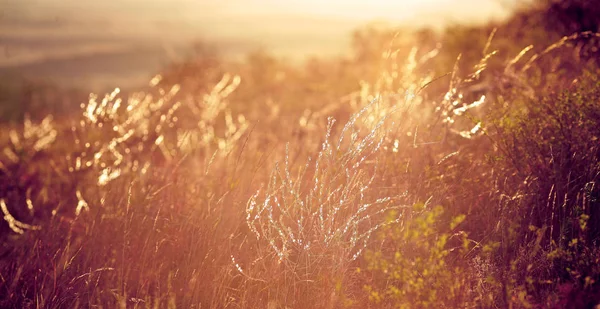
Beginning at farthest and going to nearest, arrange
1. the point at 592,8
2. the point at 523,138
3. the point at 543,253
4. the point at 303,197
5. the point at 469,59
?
the point at 469,59
the point at 592,8
the point at 303,197
the point at 523,138
the point at 543,253

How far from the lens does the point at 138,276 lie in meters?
3.05

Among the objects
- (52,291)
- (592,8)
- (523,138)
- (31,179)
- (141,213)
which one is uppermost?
(592,8)

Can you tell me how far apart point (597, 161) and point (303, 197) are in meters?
1.59

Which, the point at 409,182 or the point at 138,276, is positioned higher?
the point at 409,182

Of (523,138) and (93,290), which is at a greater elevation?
(523,138)

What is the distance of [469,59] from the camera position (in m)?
7.03

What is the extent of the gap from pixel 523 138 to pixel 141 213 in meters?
2.15

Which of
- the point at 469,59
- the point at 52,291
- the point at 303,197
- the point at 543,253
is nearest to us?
the point at 543,253

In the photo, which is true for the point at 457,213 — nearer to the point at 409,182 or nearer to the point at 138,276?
the point at 409,182

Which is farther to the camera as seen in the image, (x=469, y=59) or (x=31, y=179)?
(x=469, y=59)

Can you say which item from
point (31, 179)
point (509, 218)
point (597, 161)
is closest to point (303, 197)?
point (509, 218)

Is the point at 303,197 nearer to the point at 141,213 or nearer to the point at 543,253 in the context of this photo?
the point at 141,213

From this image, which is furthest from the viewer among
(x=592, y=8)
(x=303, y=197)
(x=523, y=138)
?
(x=592, y=8)

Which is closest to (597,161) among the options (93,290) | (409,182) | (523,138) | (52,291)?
(523,138)
